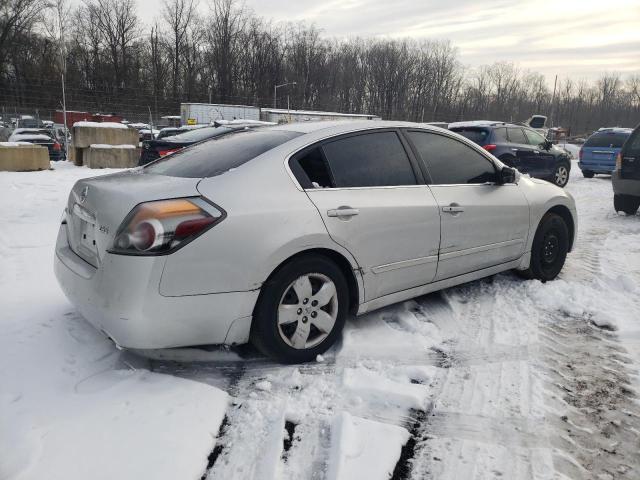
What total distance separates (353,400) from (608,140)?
15.4 meters

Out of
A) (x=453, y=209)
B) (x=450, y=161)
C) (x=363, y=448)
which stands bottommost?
(x=363, y=448)

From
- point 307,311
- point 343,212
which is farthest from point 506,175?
point 307,311

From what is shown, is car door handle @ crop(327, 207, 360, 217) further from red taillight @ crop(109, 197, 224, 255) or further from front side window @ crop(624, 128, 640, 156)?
front side window @ crop(624, 128, 640, 156)

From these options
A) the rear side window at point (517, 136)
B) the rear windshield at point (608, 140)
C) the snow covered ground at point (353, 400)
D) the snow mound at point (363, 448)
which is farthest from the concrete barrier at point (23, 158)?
the rear windshield at point (608, 140)

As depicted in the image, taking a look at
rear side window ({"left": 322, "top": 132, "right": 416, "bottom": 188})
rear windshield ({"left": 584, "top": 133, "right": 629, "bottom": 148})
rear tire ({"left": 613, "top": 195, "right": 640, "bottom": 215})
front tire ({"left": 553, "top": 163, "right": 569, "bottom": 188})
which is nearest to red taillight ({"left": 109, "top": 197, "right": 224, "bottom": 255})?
rear side window ({"left": 322, "top": 132, "right": 416, "bottom": 188})

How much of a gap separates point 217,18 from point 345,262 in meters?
63.9

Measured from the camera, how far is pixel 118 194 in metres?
2.67

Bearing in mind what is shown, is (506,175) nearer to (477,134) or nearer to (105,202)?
(105,202)

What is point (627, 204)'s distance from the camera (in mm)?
8430

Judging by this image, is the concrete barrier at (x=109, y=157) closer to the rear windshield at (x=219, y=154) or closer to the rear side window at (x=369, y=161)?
the rear windshield at (x=219, y=154)

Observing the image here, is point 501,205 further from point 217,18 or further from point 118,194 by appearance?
point 217,18

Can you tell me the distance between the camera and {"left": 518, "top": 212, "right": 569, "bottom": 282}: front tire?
14.7 feet

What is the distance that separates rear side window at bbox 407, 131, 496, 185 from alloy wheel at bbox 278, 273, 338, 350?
131 cm

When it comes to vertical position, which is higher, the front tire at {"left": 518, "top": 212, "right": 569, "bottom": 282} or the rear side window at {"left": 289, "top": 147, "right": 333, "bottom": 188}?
the rear side window at {"left": 289, "top": 147, "right": 333, "bottom": 188}
